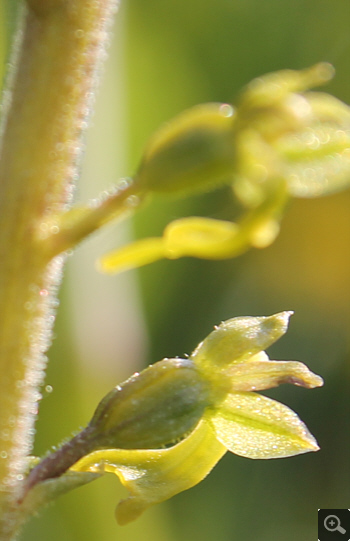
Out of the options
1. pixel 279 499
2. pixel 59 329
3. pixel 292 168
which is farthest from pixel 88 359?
pixel 292 168

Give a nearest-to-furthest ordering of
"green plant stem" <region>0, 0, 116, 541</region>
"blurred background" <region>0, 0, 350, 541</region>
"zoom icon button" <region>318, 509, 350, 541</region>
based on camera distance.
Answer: "green plant stem" <region>0, 0, 116, 541</region>
"zoom icon button" <region>318, 509, 350, 541</region>
"blurred background" <region>0, 0, 350, 541</region>

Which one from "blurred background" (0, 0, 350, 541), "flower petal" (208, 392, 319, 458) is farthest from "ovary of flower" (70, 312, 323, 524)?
"blurred background" (0, 0, 350, 541)

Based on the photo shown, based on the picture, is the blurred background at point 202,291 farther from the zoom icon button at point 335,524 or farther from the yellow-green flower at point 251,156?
the yellow-green flower at point 251,156

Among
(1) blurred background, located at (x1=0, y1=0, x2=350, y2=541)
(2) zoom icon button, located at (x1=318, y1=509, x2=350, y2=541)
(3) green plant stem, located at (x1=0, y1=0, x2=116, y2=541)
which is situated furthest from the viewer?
(1) blurred background, located at (x1=0, y1=0, x2=350, y2=541)

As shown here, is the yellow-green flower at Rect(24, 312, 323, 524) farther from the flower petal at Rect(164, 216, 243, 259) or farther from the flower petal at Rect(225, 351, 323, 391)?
the flower petal at Rect(164, 216, 243, 259)

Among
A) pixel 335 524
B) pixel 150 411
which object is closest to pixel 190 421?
pixel 150 411

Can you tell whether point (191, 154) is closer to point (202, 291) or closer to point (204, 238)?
point (204, 238)

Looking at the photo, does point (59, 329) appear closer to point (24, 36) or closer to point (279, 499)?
point (279, 499)
